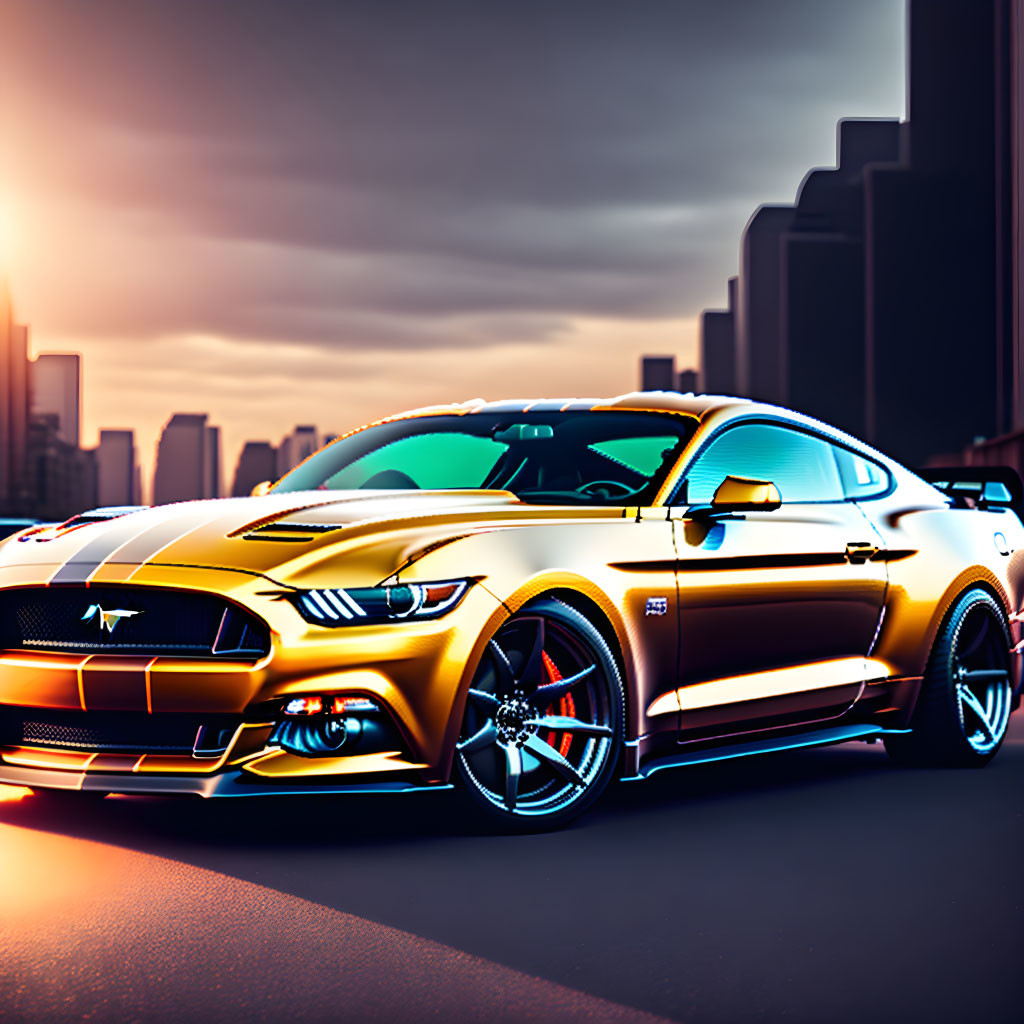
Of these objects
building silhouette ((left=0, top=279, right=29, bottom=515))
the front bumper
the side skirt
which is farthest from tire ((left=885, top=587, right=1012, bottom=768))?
building silhouette ((left=0, top=279, right=29, bottom=515))

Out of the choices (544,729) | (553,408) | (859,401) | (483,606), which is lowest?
(544,729)

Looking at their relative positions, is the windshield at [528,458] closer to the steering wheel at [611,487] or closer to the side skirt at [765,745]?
the steering wheel at [611,487]

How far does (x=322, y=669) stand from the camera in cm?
533

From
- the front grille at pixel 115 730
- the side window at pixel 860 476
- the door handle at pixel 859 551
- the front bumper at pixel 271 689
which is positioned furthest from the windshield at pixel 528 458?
the front grille at pixel 115 730

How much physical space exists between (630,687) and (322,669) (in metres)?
1.21

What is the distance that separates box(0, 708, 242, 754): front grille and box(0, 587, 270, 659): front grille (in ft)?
0.66

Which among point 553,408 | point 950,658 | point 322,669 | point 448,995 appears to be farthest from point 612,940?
point 950,658

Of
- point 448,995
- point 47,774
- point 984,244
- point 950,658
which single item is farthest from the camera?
point 984,244

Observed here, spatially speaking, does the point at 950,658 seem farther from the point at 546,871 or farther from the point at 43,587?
the point at 43,587

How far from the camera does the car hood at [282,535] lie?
5496 millimetres

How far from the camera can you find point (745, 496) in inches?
252

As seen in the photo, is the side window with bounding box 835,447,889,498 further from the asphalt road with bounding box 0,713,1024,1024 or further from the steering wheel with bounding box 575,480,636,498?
the asphalt road with bounding box 0,713,1024,1024

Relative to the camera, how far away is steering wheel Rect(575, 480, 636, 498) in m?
6.48

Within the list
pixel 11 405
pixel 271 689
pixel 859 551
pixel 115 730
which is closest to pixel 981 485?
pixel 859 551
